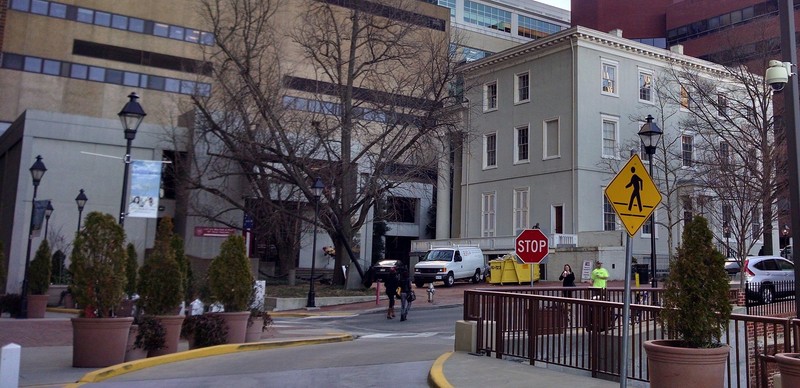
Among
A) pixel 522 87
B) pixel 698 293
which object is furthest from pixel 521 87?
pixel 698 293

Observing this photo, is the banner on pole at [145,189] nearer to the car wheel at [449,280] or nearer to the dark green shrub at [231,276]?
the dark green shrub at [231,276]

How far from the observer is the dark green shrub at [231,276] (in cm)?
1394

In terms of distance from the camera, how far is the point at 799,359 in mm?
6734

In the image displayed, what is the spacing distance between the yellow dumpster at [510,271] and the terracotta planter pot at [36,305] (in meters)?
21.6

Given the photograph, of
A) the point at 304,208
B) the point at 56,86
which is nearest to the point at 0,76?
the point at 56,86

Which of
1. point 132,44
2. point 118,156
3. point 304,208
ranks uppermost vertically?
point 132,44

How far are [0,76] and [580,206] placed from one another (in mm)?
40950

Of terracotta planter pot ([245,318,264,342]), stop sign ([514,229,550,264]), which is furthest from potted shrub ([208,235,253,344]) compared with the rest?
stop sign ([514,229,550,264])

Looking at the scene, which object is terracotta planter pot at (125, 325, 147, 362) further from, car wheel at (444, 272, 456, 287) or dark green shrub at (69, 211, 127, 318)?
car wheel at (444, 272, 456, 287)

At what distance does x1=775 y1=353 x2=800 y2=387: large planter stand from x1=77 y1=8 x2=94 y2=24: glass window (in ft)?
182

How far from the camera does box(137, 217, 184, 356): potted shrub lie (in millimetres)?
12547

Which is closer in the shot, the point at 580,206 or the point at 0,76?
the point at 580,206

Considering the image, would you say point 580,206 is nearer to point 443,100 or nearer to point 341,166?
point 443,100

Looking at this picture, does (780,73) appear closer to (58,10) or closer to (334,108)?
(334,108)
